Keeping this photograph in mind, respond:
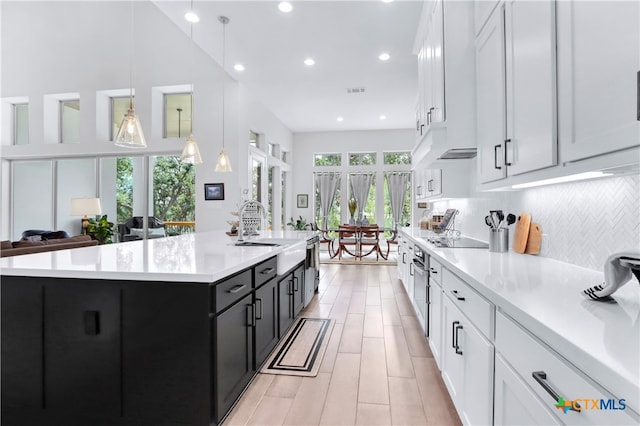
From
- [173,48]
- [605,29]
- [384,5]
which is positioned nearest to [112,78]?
[173,48]

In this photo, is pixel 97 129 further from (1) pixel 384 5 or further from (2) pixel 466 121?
(2) pixel 466 121

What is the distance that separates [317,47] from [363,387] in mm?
4444

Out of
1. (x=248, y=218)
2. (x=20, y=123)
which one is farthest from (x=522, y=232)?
(x=20, y=123)

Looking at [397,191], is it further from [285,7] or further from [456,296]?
[456,296]

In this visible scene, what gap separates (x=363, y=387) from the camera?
212cm

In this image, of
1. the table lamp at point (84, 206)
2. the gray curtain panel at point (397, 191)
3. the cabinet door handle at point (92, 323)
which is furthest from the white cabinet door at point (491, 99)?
the gray curtain panel at point (397, 191)

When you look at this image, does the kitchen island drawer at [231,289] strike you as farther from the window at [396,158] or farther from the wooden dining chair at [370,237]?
the window at [396,158]

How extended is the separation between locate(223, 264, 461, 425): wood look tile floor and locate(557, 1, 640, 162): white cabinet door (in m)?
1.57

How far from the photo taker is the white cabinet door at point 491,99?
5.97 feet

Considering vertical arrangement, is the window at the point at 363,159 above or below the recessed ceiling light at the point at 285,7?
below

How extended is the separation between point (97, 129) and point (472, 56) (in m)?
6.85

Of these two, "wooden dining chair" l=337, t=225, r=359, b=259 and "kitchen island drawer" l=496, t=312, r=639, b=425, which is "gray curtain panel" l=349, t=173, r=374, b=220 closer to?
"wooden dining chair" l=337, t=225, r=359, b=259

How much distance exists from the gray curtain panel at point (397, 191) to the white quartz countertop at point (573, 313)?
24.6 feet

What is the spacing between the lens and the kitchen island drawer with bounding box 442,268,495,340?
1.21 metres
